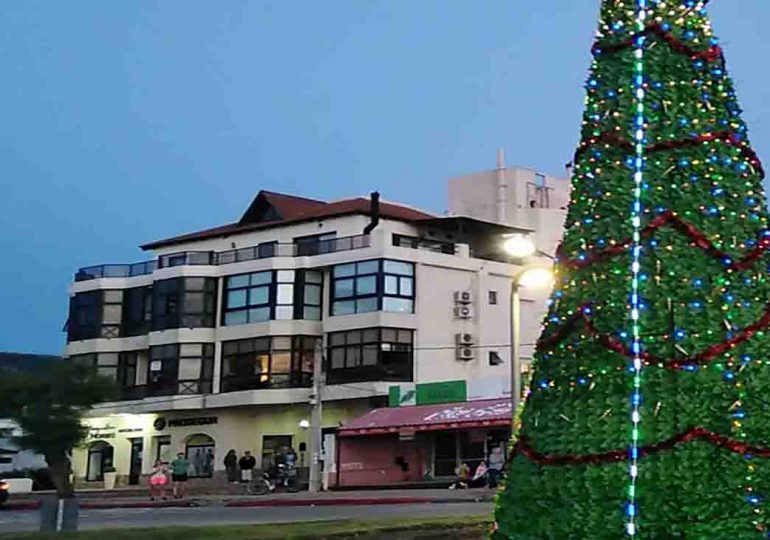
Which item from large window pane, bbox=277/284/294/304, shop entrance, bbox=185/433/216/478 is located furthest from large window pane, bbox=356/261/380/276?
shop entrance, bbox=185/433/216/478

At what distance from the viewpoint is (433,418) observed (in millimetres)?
39188

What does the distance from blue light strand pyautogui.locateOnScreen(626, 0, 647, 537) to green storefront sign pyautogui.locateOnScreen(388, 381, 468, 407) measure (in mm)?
35398

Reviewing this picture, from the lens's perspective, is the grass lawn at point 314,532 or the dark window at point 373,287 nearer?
the grass lawn at point 314,532

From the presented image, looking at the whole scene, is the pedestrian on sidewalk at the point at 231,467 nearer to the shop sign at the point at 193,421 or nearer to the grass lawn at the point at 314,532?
the shop sign at the point at 193,421

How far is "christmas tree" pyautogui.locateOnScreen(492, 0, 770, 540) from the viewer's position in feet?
18.0

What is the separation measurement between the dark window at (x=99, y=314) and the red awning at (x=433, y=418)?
17.6 metres

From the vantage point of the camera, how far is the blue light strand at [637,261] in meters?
5.52

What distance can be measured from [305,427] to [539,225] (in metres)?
18.6

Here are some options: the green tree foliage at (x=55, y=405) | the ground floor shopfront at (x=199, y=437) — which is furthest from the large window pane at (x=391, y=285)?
the green tree foliage at (x=55, y=405)

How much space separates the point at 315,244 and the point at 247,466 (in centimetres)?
1086

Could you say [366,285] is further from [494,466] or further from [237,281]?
[494,466]

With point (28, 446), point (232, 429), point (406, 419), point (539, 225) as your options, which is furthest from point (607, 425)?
point (539, 225)

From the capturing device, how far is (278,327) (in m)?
48.6

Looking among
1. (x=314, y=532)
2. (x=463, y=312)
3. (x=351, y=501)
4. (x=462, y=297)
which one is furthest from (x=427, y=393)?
(x=314, y=532)
